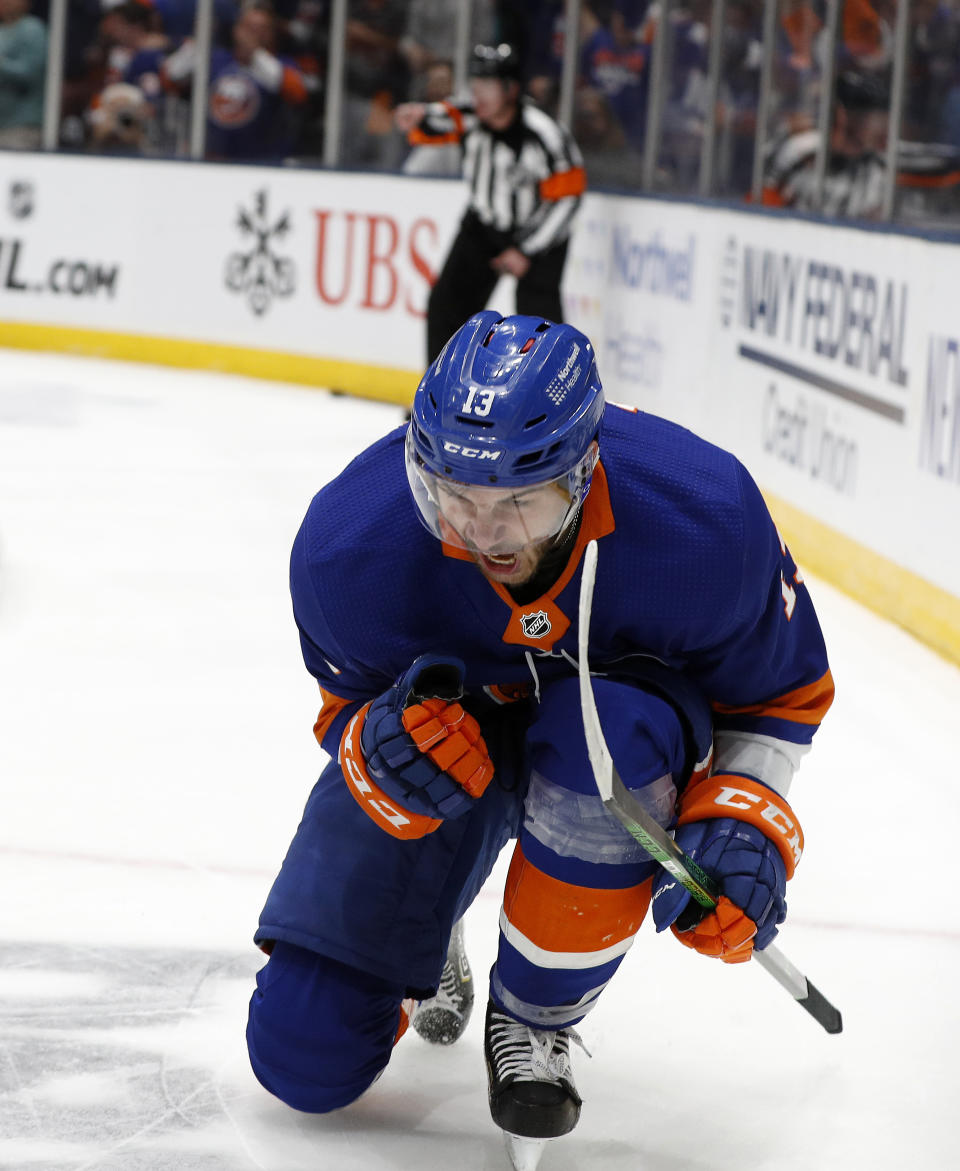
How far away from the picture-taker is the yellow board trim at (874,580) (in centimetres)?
416

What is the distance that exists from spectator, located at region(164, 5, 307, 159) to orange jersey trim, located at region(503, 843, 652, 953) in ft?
24.5

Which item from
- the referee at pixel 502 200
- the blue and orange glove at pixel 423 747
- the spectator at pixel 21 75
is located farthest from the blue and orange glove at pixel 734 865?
the spectator at pixel 21 75

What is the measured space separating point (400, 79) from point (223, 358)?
156 cm

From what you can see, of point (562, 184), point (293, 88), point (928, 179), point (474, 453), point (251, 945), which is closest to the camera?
point (474, 453)

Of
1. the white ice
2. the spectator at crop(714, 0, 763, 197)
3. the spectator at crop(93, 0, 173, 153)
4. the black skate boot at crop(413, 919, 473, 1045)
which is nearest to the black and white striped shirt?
the spectator at crop(714, 0, 763, 197)

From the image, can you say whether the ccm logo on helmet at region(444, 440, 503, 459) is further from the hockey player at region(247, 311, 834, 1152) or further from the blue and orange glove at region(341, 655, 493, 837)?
the blue and orange glove at region(341, 655, 493, 837)

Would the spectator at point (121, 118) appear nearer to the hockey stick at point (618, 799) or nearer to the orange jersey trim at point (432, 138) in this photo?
the orange jersey trim at point (432, 138)

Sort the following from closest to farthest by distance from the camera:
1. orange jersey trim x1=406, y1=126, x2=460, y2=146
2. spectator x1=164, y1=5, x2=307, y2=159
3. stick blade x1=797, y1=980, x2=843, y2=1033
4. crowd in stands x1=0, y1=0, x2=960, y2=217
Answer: stick blade x1=797, y1=980, x2=843, y2=1033
orange jersey trim x1=406, y1=126, x2=460, y2=146
crowd in stands x1=0, y1=0, x2=960, y2=217
spectator x1=164, y1=5, x2=307, y2=159

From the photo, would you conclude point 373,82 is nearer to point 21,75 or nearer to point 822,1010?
point 21,75

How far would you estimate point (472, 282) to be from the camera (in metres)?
6.51

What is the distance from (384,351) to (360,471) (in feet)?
21.0

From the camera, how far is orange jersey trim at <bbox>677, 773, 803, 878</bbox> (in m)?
1.81

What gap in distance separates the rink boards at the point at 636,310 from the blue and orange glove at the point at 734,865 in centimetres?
238

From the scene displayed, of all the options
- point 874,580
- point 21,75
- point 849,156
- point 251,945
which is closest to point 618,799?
point 251,945
